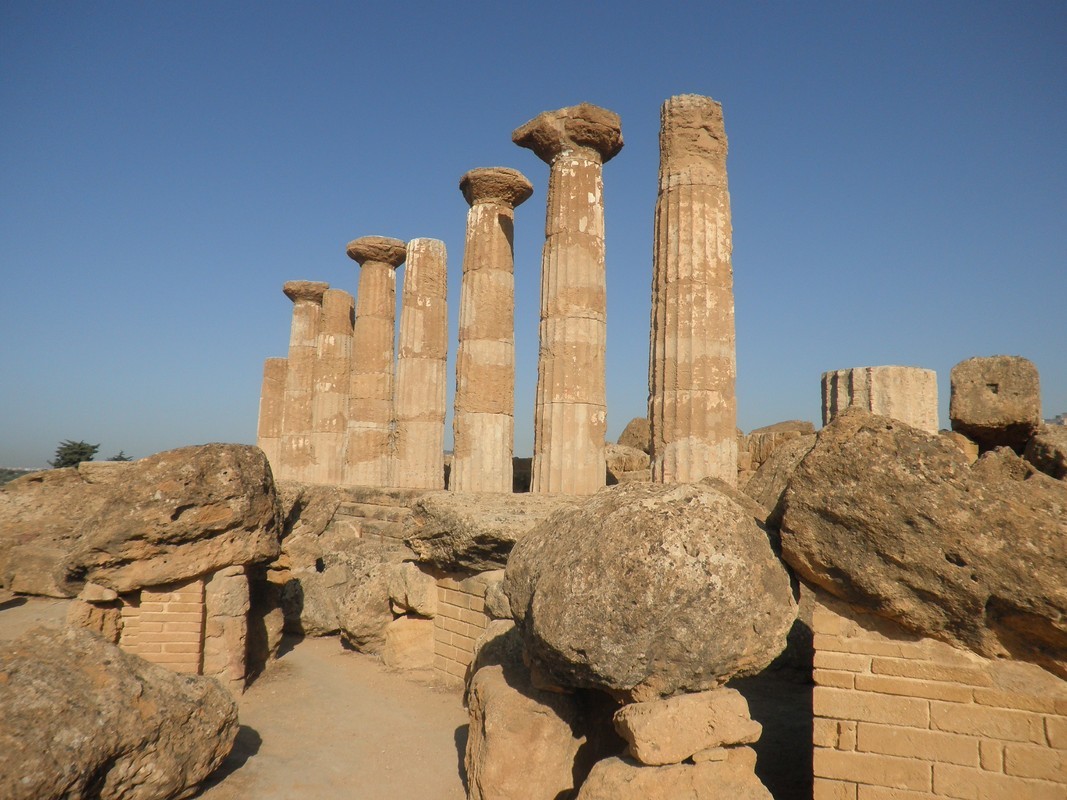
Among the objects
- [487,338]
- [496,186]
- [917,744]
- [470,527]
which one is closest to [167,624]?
[470,527]

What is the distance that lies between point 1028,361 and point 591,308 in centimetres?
633

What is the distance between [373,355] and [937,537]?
1636cm

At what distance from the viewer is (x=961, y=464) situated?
327 cm

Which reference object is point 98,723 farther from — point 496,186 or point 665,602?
point 496,186

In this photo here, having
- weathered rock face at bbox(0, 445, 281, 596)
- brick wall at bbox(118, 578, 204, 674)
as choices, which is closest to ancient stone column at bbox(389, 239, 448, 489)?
weathered rock face at bbox(0, 445, 281, 596)

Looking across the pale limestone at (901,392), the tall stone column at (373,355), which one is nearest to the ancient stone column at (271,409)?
the tall stone column at (373,355)

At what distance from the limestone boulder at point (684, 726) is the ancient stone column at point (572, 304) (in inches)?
303

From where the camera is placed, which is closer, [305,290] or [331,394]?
[331,394]

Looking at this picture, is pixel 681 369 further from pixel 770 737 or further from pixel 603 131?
pixel 770 737

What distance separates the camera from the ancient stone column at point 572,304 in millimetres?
11211

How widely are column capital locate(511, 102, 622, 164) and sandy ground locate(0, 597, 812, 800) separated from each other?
8124 millimetres

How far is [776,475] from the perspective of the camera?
6066 mm

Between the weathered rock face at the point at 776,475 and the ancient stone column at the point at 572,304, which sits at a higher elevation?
the ancient stone column at the point at 572,304

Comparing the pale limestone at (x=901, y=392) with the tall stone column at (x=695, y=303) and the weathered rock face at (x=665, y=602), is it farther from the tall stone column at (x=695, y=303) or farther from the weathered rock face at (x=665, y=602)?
the weathered rock face at (x=665, y=602)
